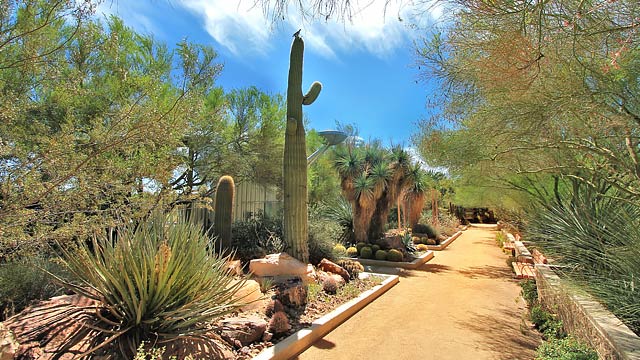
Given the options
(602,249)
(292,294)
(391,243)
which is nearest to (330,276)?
(292,294)

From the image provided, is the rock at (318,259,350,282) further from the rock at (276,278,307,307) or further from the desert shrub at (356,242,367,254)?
the desert shrub at (356,242,367,254)

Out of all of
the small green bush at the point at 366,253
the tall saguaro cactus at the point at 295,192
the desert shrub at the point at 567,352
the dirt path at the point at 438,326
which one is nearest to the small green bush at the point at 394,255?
the small green bush at the point at 366,253

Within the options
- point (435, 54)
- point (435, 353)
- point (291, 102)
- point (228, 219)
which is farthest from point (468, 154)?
point (228, 219)

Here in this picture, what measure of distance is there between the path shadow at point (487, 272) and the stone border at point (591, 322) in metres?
4.83

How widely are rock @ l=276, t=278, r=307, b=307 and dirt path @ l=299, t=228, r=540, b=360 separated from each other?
2.46 ft

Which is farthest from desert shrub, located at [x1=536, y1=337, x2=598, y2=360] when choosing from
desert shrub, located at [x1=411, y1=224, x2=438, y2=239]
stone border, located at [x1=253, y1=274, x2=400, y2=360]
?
desert shrub, located at [x1=411, y1=224, x2=438, y2=239]

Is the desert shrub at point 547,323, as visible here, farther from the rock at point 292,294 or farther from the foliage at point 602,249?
the rock at point 292,294

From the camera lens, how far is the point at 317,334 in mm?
5145

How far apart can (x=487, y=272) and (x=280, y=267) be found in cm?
732

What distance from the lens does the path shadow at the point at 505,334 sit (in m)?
4.87

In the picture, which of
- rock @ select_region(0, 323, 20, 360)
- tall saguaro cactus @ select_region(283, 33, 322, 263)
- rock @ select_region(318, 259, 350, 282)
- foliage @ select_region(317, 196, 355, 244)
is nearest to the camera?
rock @ select_region(0, 323, 20, 360)

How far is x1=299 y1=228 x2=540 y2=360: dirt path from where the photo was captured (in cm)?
478

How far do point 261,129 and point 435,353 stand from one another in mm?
9282

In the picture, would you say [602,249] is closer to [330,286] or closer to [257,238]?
[330,286]
